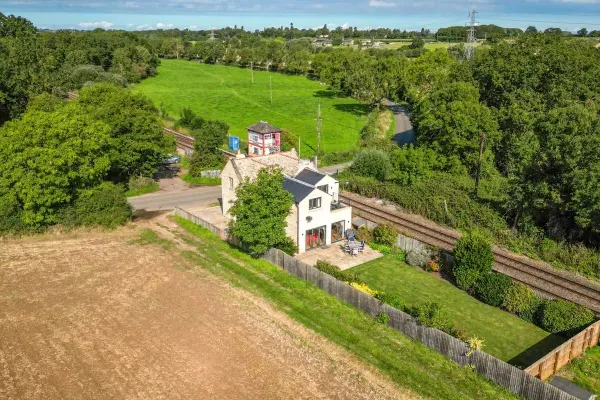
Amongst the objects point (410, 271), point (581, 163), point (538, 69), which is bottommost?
point (410, 271)

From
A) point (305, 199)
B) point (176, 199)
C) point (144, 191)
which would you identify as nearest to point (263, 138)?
point (176, 199)

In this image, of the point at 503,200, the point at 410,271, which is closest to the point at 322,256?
the point at 410,271

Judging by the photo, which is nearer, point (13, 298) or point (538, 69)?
point (13, 298)

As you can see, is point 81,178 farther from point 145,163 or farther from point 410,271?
point 410,271

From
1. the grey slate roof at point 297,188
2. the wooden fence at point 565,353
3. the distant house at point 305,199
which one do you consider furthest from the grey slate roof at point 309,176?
the wooden fence at point 565,353

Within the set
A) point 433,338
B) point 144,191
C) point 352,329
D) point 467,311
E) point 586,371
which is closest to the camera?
point 586,371

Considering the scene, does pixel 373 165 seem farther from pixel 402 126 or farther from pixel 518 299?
pixel 402 126
